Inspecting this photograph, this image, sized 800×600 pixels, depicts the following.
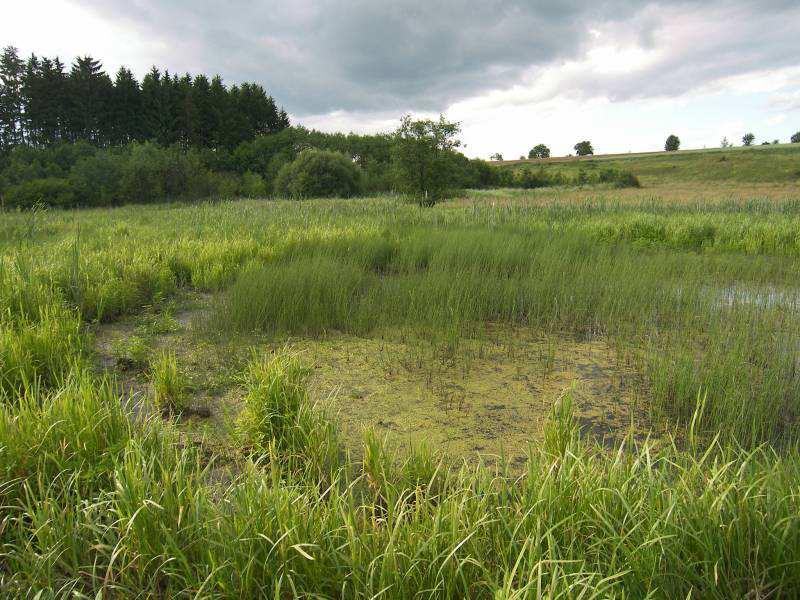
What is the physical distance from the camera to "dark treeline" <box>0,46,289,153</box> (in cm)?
4138

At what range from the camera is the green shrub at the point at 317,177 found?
3647 centimetres

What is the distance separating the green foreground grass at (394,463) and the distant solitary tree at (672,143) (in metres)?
100

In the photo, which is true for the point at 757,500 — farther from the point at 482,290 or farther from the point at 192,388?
the point at 482,290

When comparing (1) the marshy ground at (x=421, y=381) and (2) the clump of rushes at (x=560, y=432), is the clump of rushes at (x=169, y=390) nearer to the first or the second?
(1) the marshy ground at (x=421, y=381)

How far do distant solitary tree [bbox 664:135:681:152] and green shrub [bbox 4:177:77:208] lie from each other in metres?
97.2

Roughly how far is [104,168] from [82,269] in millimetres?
32137

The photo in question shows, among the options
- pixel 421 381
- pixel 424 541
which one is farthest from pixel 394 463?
pixel 421 381

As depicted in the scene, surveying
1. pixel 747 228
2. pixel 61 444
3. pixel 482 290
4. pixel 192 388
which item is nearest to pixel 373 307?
pixel 482 290

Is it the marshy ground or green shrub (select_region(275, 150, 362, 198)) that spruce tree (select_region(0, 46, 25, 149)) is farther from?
the marshy ground

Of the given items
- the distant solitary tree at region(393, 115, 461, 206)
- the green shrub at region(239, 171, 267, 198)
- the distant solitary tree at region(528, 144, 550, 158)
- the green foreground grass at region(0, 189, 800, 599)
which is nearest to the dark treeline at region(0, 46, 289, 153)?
the green shrub at region(239, 171, 267, 198)

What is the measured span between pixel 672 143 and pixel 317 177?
8268 cm

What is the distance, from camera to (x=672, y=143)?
91.8 m

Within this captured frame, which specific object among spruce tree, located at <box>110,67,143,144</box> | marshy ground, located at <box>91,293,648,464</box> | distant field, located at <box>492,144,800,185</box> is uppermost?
spruce tree, located at <box>110,67,143,144</box>

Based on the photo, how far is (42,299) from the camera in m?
4.70
